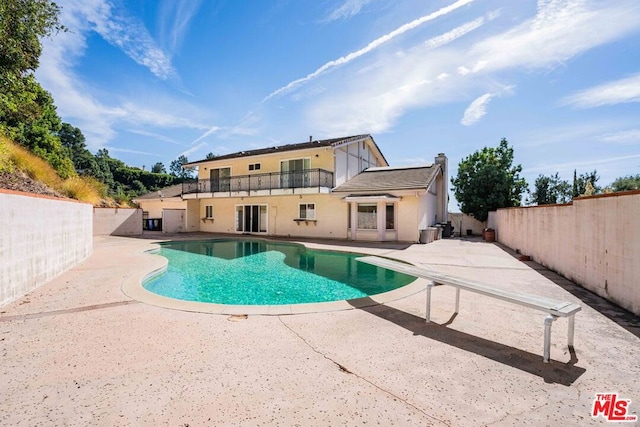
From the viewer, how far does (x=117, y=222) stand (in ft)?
70.8

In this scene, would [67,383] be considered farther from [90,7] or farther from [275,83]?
[275,83]

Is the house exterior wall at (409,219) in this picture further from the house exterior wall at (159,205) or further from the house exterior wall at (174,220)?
the house exterior wall at (159,205)

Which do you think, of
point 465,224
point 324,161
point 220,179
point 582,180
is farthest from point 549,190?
point 220,179

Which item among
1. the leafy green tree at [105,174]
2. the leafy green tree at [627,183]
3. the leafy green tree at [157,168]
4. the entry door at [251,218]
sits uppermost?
the leafy green tree at [157,168]

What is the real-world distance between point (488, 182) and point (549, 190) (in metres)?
24.2

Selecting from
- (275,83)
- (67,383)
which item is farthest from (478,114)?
(67,383)

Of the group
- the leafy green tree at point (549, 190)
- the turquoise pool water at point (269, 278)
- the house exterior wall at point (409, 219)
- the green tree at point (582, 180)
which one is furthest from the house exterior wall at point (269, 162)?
the green tree at point (582, 180)

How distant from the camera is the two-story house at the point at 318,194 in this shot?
17953mm

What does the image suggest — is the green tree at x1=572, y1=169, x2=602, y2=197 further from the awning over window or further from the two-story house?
the awning over window

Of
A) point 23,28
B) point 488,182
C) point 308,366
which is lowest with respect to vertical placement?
point 308,366

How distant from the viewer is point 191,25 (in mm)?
12562

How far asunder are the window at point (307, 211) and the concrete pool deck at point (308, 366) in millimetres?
15246

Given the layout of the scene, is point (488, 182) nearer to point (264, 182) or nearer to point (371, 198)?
point (371, 198)

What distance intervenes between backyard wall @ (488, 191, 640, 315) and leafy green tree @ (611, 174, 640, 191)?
36.9m
